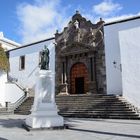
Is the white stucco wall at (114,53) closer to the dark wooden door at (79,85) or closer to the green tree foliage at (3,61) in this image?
the dark wooden door at (79,85)

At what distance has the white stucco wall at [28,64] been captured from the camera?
76.8 ft

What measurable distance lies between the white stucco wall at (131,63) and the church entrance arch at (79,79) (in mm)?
4447

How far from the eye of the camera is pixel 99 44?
1956 cm

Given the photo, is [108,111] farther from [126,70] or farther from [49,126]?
[49,126]

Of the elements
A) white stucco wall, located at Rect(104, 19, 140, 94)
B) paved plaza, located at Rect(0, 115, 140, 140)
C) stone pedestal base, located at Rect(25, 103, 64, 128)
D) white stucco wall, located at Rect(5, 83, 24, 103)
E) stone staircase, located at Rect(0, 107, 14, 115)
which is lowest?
paved plaza, located at Rect(0, 115, 140, 140)

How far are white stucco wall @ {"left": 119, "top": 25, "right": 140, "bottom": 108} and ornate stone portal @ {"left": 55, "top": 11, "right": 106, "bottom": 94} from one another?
2.37 m

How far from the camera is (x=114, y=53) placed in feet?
60.4

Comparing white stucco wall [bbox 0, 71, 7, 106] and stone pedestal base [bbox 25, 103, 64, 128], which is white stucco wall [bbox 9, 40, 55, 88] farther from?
stone pedestal base [bbox 25, 103, 64, 128]

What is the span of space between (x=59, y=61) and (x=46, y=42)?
2.53m

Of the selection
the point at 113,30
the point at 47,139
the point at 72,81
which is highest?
the point at 113,30

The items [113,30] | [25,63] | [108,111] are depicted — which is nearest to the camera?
[108,111]

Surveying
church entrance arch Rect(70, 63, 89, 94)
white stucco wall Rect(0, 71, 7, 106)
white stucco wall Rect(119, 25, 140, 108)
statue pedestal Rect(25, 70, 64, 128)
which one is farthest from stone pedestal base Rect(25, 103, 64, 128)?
white stucco wall Rect(0, 71, 7, 106)

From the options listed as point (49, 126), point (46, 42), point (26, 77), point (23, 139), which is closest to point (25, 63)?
point (26, 77)

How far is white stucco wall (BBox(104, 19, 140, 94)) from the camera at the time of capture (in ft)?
58.3
